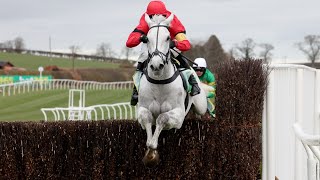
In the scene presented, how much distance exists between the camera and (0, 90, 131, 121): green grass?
62.9 ft

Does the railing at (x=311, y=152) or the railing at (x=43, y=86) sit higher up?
the railing at (x=43, y=86)

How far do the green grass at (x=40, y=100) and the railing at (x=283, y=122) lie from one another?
43.5 feet

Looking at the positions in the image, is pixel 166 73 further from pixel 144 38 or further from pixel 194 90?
pixel 194 90

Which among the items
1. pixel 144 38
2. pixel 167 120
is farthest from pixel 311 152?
pixel 144 38

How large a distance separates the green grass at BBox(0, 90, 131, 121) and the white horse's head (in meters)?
13.6

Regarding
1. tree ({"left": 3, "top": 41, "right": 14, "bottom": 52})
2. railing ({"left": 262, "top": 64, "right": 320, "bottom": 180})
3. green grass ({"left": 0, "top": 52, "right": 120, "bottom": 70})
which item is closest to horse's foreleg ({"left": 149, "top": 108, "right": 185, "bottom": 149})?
railing ({"left": 262, "top": 64, "right": 320, "bottom": 180})

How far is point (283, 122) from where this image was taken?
536cm

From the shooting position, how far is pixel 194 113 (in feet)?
20.0

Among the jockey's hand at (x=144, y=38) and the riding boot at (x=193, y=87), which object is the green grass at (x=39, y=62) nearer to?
the riding boot at (x=193, y=87)

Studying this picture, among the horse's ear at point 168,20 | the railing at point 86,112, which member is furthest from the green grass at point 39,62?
the horse's ear at point 168,20

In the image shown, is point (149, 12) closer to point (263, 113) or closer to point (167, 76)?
point (167, 76)

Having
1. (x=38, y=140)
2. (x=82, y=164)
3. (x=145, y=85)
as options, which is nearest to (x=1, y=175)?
(x=38, y=140)

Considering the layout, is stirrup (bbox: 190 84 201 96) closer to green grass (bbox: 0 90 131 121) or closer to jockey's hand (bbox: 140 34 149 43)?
jockey's hand (bbox: 140 34 149 43)

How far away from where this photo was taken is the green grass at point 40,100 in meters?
19.2
